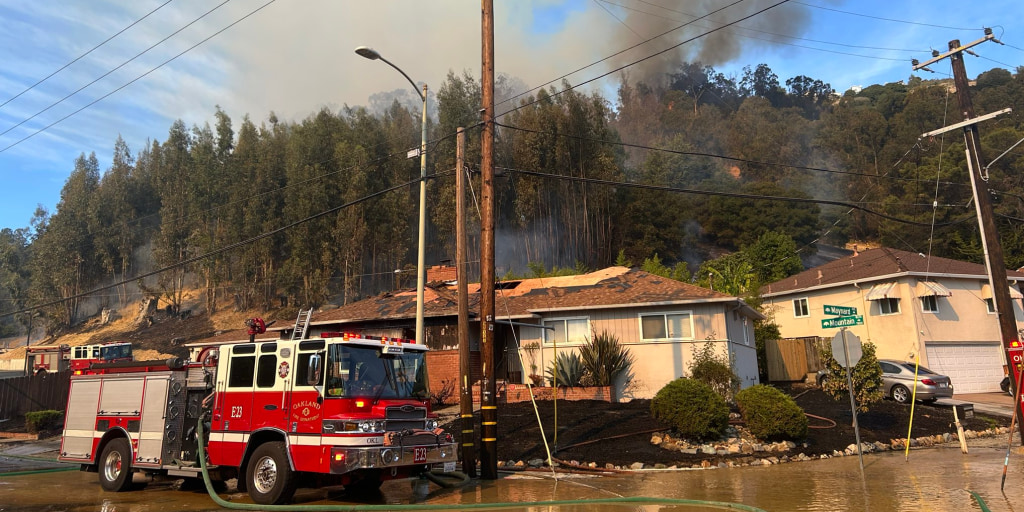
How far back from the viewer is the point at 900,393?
23000 millimetres

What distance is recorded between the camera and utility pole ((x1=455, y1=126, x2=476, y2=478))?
1188cm

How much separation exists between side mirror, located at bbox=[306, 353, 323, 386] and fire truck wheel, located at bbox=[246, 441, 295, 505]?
3.93 ft

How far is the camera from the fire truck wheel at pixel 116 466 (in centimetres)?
1130

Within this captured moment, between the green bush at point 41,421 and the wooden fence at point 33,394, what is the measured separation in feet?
11.5

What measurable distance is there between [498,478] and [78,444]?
7.96m

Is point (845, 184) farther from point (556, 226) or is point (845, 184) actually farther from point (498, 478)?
point (498, 478)

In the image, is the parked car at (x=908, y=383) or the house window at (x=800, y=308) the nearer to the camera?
the parked car at (x=908, y=383)

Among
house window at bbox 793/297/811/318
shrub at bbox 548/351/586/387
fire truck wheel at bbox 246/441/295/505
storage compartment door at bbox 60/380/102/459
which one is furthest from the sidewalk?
storage compartment door at bbox 60/380/102/459

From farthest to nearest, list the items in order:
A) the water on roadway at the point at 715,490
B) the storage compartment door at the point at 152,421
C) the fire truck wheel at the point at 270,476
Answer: the storage compartment door at the point at 152,421, the fire truck wheel at the point at 270,476, the water on roadway at the point at 715,490

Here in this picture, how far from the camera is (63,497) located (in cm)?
1103

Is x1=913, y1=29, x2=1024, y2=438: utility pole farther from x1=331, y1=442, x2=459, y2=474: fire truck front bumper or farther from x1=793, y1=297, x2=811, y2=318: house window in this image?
x1=793, y1=297, x2=811, y2=318: house window

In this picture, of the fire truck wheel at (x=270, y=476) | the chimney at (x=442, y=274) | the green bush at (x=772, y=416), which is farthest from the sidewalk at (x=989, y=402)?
the fire truck wheel at (x=270, y=476)

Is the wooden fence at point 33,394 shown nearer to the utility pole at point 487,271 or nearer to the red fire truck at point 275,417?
the red fire truck at point 275,417

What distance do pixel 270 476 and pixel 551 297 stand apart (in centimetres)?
1580
